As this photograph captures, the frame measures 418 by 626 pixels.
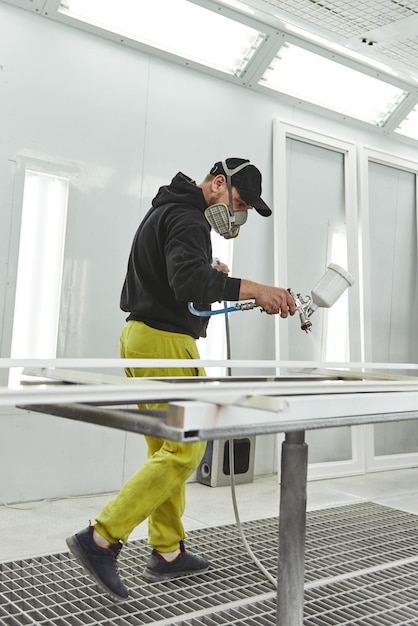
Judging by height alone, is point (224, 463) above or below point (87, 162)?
below

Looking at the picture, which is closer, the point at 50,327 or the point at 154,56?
the point at 50,327

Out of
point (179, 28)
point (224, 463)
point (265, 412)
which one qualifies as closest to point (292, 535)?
point (265, 412)

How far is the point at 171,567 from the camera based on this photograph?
222cm

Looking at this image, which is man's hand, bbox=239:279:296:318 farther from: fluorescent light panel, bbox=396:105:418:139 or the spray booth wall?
fluorescent light panel, bbox=396:105:418:139

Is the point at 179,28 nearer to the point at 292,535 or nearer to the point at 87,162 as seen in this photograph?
the point at 87,162

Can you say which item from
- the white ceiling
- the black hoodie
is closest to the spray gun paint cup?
the black hoodie

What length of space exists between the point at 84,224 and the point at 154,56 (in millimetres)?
1077

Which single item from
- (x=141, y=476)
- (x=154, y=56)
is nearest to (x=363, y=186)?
(x=154, y=56)

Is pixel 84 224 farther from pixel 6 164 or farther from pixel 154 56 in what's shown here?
pixel 154 56

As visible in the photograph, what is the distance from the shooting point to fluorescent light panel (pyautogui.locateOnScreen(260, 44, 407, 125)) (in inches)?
166

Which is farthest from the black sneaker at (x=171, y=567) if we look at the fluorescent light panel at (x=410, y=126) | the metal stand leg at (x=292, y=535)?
the fluorescent light panel at (x=410, y=126)

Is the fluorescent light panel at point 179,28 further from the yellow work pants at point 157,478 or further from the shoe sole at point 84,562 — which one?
the shoe sole at point 84,562

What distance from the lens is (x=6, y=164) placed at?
3205 millimetres

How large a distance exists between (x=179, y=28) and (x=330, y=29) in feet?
2.93
